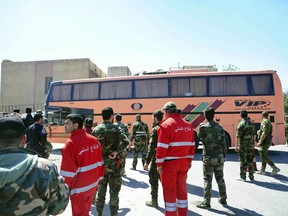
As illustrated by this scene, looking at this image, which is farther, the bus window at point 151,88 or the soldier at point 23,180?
the bus window at point 151,88

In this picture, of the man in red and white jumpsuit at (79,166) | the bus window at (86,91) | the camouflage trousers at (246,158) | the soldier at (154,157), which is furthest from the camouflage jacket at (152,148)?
the bus window at (86,91)

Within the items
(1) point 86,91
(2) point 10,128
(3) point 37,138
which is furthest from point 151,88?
(2) point 10,128

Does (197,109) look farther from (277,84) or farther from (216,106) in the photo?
(277,84)

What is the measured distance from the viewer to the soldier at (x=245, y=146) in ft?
22.4

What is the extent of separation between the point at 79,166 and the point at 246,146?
218 inches

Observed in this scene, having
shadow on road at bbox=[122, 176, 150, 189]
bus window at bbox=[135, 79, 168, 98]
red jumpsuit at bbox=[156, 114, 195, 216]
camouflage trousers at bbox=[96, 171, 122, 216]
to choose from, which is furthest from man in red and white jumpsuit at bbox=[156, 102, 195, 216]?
bus window at bbox=[135, 79, 168, 98]

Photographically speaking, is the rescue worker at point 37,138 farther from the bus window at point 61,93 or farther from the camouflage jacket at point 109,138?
the bus window at point 61,93

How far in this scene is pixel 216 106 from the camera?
11.7 meters

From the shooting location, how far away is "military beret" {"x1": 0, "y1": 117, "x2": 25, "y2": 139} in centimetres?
174

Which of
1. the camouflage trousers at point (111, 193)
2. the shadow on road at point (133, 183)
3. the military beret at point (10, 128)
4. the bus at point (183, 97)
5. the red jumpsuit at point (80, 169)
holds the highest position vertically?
the bus at point (183, 97)

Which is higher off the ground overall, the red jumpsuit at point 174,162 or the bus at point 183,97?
the bus at point 183,97

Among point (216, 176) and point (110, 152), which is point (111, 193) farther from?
point (216, 176)

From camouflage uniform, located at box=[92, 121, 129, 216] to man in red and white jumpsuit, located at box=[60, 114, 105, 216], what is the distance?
0.78 meters

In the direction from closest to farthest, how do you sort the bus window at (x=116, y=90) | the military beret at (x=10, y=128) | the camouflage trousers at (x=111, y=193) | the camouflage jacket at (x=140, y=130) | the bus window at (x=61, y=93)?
1. the military beret at (x=10, y=128)
2. the camouflage trousers at (x=111, y=193)
3. the camouflage jacket at (x=140, y=130)
4. the bus window at (x=116, y=90)
5. the bus window at (x=61, y=93)
